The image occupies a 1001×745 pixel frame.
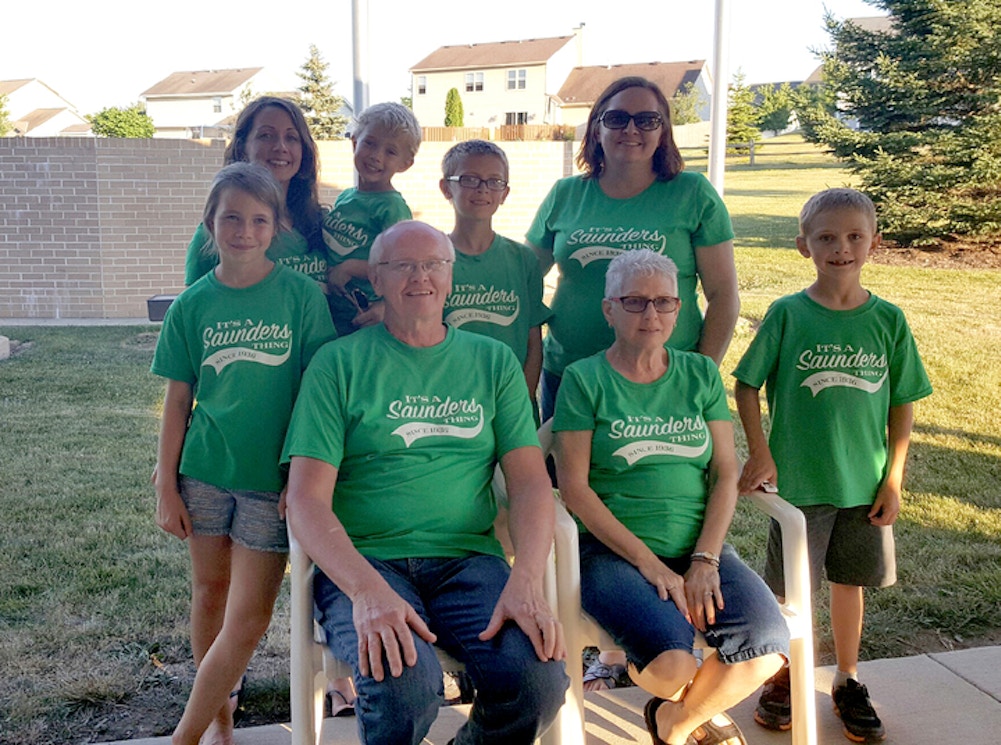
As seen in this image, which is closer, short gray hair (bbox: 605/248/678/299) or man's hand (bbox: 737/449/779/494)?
short gray hair (bbox: 605/248/678/299)

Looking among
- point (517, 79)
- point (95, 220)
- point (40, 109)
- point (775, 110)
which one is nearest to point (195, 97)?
A: point (40, 109)

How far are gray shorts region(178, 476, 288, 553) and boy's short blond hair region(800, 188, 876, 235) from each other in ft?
5.68

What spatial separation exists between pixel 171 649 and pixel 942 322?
8771 mm

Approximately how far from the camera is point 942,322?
9.85 m

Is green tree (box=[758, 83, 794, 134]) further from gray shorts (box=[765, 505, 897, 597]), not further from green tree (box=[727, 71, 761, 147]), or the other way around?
gray shorts (box=[765, 505, 897, 597])

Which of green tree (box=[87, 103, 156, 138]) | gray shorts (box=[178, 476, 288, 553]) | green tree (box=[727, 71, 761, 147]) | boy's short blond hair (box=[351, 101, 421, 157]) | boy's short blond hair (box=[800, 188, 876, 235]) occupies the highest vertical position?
green tree (box=[727, 71, 761, 147])

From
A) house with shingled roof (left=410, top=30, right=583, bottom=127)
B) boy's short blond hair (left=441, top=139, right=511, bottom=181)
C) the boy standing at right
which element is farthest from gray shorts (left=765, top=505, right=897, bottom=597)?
house with shingled roof (left=410, top=30, right=583, bottom=127)

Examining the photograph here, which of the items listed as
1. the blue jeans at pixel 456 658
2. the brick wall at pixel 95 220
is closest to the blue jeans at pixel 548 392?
the blue jeans at pixel 456 658

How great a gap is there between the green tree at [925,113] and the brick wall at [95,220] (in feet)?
30.1

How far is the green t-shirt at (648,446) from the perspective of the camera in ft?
8.46

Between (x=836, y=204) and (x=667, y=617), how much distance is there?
1300 mm

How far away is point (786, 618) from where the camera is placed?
2.52 meters

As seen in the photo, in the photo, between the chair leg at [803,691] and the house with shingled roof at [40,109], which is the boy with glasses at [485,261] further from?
the house with shingled roof at [40,109]

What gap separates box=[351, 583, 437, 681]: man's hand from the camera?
6.79ft
